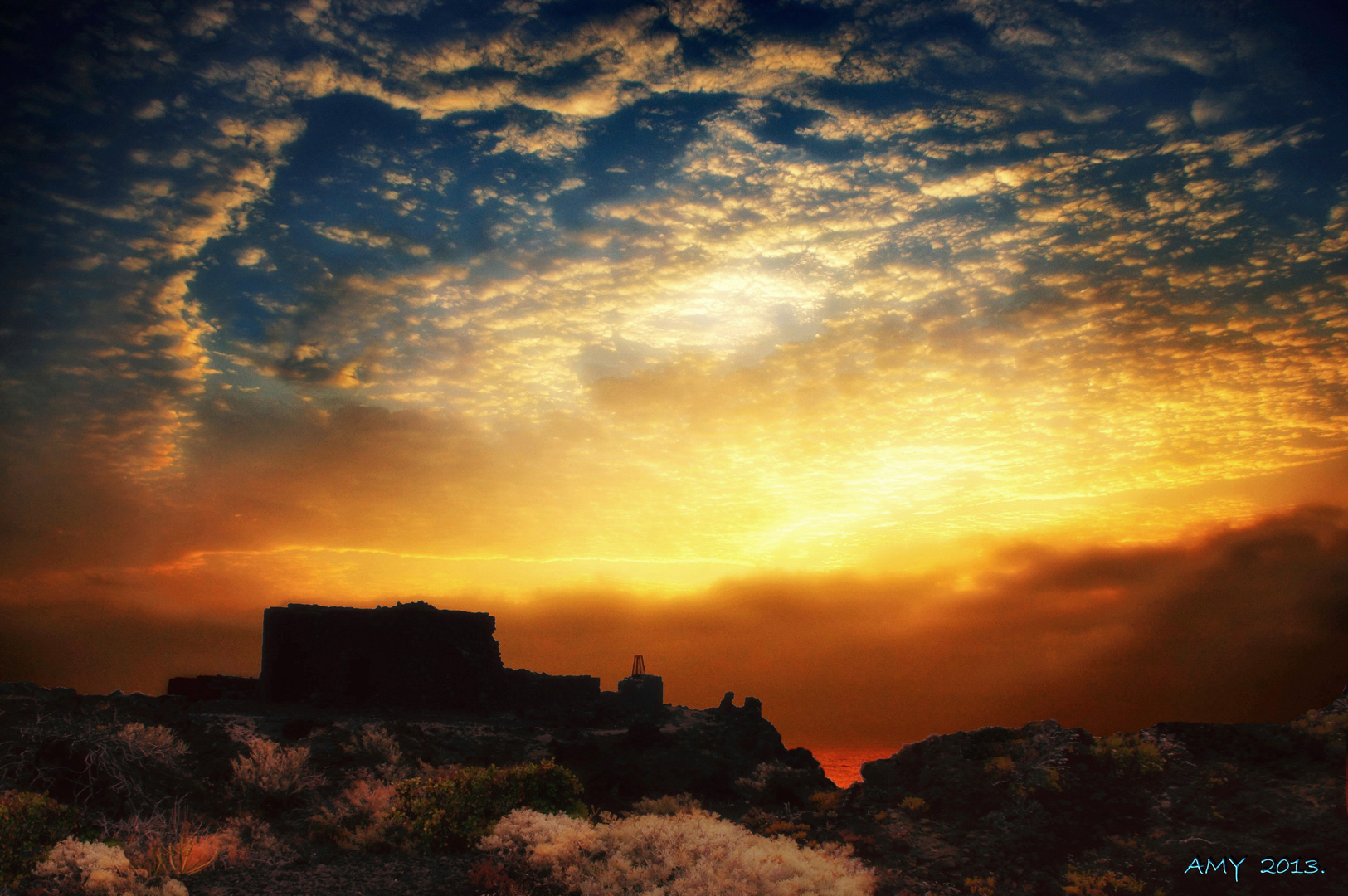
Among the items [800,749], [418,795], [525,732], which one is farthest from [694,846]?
[800,749]

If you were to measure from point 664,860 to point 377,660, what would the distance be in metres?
18.8

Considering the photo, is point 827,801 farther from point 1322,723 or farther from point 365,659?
point 365,659

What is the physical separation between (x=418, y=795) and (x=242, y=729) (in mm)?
8761

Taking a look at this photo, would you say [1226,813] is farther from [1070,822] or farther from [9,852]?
[9,852]

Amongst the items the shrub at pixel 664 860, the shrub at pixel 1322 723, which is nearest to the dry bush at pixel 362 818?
the shrub at pixel 664 860

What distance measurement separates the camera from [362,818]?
52.5 feet

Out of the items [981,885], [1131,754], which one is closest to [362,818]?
[981,885]

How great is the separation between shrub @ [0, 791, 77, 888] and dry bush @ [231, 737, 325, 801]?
3.39 m

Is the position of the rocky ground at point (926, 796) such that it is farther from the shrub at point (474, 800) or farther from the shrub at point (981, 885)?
the shrub at point (474, 800)

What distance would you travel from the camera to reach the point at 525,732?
25.8 meters

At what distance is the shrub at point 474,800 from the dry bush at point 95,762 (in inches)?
225

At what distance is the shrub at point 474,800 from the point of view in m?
14.1

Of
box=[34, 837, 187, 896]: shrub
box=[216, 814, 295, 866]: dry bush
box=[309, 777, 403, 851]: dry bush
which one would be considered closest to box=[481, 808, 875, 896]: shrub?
box=[309, 777, 403, 851]: dry bush

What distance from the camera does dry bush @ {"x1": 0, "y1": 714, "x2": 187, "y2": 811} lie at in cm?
1606
